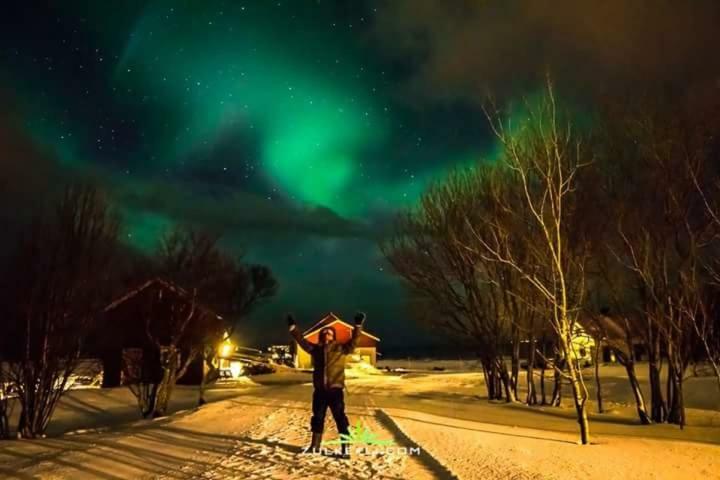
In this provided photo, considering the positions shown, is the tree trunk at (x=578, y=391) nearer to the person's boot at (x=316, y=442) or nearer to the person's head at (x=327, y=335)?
the person's head at (x=327, y=335)

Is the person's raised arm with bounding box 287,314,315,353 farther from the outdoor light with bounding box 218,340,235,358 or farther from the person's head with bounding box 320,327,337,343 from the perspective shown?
the outdoor light with bounding box 218,340,235,358

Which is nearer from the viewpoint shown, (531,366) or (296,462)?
(296,462)

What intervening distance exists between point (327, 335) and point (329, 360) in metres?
0.42

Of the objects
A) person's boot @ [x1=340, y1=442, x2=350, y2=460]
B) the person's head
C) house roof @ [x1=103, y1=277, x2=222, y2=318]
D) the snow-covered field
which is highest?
house roof @ [x1=103, y1=277, x2=222, y2=318]

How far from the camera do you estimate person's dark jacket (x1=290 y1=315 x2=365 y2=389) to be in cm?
959

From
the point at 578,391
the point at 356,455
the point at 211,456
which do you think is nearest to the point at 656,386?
the point at 578,391

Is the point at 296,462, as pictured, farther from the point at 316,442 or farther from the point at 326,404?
the point at 326,404

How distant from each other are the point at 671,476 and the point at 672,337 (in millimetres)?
10892

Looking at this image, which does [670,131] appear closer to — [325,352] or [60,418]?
[325,352]

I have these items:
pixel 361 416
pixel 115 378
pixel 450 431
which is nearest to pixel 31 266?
pixel 361 416

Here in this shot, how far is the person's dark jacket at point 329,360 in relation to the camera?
9.59 metres

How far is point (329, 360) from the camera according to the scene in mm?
9680

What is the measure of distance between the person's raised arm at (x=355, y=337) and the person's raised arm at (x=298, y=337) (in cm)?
54

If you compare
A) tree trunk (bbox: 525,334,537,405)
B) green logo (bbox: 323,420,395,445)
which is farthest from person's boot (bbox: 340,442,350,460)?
tree trunk (bbox: 525,334,537,405)
